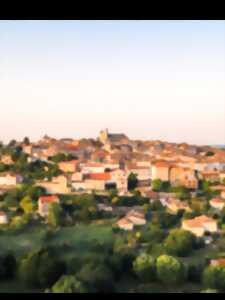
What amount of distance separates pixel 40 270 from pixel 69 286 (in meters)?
0.47

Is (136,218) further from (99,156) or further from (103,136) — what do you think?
(103,136)

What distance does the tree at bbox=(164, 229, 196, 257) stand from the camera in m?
4.00

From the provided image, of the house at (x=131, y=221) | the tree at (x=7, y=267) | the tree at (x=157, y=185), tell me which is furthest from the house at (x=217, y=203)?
the tree at (x=7, y=267)

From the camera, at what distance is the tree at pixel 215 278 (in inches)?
126

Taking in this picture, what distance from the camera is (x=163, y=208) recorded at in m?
6.02

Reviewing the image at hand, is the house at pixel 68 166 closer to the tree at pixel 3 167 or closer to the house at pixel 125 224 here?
the tree at pixel 3 167

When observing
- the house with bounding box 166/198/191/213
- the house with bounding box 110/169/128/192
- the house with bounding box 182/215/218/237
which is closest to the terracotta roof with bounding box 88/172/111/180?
the house with bounding box 110/169/128/192

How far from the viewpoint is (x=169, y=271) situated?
10.8ft

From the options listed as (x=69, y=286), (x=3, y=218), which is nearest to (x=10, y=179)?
(x=3, y=218)

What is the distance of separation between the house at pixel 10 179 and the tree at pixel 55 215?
184cm

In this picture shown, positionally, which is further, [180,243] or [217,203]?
[217,203]

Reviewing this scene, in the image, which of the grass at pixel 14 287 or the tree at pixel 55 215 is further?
the tree at pixel 55 215

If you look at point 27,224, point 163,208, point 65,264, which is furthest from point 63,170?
point 65,264
